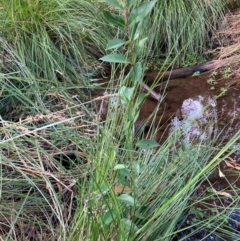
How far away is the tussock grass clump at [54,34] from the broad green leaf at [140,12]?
130 centimetres

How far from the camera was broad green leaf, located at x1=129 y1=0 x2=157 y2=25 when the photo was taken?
889 mm

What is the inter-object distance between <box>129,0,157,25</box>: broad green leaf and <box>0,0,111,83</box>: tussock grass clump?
4.26ft

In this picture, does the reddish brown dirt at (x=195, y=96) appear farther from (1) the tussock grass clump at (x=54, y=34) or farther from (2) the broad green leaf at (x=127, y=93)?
(2) the broad green leaf at (x=127, y=93)

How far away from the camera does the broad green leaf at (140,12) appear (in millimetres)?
889

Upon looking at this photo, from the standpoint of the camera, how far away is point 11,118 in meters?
1.86

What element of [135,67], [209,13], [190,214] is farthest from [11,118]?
[209,13]

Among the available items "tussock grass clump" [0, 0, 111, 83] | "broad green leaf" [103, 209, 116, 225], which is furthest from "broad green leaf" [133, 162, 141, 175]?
"tussock grass clump" [0, 0, 111, 83]

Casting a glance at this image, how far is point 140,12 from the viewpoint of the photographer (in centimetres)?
91

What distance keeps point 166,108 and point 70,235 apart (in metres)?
1.21

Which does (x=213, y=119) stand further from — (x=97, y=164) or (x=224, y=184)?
(x=97, y=164)

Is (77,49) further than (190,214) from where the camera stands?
Yes

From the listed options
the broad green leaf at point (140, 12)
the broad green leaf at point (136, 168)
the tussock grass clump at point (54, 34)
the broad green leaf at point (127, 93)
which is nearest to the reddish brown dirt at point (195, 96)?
the tussock grass clump at point (54, 34)

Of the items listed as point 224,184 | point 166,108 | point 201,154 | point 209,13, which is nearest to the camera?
point 201,154

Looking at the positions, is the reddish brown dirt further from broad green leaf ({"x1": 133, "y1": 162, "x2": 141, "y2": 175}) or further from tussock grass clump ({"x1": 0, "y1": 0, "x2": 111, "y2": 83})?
broad green leaf ({"x1": 133, "y1": 162, "x2": 141, "y2": 175})
